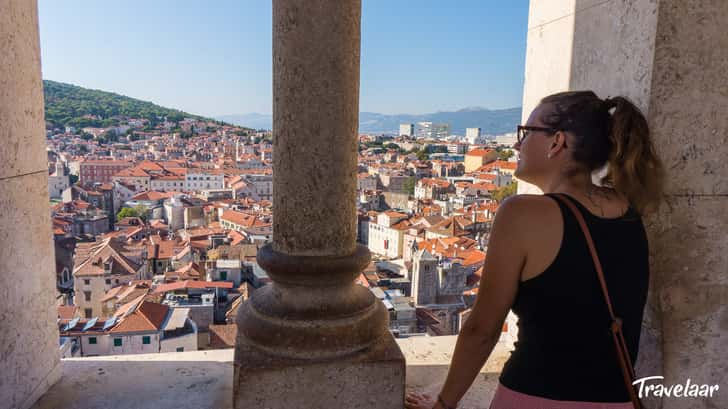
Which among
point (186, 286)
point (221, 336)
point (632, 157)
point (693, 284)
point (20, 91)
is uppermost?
point (20, 91)

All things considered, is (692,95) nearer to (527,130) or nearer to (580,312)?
(527,130)

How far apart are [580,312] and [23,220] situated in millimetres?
1778

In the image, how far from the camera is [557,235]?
1019 mm

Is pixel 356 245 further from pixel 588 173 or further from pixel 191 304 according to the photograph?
pixel 191 304

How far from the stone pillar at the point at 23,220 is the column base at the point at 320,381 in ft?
2.74

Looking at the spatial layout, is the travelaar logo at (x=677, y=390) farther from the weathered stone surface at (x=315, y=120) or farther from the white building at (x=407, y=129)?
the white building at (x=407, y=129)

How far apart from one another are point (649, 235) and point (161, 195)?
5307 cm

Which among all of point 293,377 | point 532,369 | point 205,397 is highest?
point 532,369

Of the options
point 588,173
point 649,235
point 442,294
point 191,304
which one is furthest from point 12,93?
point 442,294

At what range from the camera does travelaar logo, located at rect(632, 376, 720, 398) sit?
68.1 inches

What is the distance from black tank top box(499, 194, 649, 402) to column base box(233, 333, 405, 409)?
55 centimetres

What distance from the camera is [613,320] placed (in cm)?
104

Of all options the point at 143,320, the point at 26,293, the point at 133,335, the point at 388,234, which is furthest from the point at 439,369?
the point at 388,234

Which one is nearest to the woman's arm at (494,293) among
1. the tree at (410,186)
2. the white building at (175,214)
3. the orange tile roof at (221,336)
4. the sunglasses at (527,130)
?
the sunglasses at (527,130)
